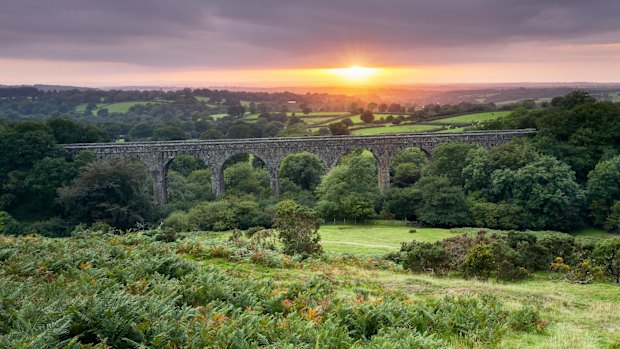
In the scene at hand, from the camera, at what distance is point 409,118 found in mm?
91438

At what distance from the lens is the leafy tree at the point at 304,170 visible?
176ft

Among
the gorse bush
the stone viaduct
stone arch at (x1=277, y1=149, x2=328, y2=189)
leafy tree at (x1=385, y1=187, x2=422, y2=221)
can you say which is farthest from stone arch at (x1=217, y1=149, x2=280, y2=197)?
the gorse bush

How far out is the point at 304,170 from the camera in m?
53.5

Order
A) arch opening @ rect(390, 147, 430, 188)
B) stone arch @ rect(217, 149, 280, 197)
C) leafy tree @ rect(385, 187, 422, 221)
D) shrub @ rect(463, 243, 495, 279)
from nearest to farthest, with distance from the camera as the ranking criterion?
1. shrub @ rect(463, 243, 495, 279)
2. leafy tree @ rect(385, 187, 422, 221)
3. stone arch @ rect(217, 149, 280, 197)
4. arch opening @ rect(390, 147, 430, 188)

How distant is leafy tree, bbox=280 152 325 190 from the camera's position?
176ft

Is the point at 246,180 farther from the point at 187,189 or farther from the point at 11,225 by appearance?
the point at 11,225

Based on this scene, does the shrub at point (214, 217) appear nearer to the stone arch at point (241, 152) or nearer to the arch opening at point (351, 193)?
the arch opening at point (351, 193)

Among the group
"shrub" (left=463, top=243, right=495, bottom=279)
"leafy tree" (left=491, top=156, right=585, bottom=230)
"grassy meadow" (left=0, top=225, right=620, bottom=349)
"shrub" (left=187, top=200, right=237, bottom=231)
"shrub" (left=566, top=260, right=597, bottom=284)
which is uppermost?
"grassy meadow" (left=0, top=225, right=620, bottom=349)

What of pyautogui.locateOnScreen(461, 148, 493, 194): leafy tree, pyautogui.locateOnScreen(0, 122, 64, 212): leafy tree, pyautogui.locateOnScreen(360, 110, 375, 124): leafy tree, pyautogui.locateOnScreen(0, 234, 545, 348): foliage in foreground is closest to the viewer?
pyautogui.locateOnScreen(0, 234, 545, 348): foliage in foreground

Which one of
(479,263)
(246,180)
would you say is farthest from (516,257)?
(246,180)

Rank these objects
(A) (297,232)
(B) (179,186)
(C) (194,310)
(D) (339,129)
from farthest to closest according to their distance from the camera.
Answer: (D) (339,129)
(B) (179,186)
(A) (297,232)
(C) (194,310)

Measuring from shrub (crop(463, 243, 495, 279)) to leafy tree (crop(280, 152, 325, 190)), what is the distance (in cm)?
3567

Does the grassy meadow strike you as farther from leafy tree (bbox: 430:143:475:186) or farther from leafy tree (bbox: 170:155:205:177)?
leafy tree (bbox: 170:155:205:177)

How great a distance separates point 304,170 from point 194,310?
146 ft
